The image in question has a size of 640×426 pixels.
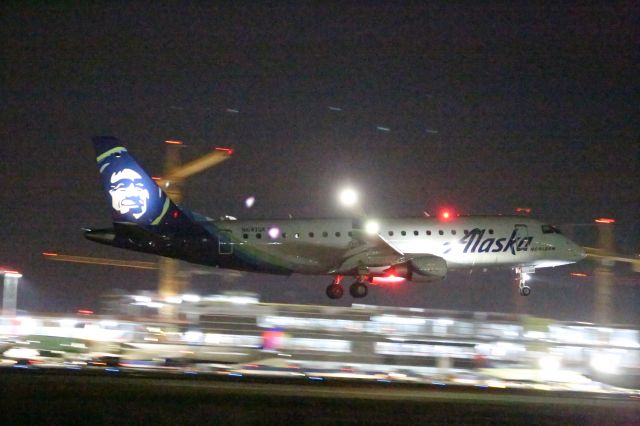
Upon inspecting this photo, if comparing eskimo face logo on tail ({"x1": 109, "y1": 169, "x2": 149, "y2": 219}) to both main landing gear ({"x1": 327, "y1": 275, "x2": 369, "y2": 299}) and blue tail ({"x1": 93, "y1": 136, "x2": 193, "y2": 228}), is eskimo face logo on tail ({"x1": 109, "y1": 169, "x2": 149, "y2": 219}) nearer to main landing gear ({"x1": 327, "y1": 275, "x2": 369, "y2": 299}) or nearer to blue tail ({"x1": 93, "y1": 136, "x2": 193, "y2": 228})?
blue tail ({"x1": 93, "y1": 136, "x2": 193, "y2": 228})

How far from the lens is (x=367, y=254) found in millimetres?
44469

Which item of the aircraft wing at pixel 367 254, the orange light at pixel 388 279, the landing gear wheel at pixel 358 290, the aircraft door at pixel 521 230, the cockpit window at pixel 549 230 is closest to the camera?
the aircraft wing at pixel 367 254

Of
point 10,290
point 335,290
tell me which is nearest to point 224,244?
point 335,290

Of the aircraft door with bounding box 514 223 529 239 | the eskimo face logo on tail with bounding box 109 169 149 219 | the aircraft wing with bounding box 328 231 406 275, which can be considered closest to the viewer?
the eskimo face logo on tail with bounding box 109 169 149 219

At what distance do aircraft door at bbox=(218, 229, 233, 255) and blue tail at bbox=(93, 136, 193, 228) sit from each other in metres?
1.75

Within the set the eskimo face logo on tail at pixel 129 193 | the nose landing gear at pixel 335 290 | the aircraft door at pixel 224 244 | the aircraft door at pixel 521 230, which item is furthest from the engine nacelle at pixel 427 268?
the eskimo face logo on tail at pixel 129 193

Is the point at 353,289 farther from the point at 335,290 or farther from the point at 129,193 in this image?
the point at 129,193

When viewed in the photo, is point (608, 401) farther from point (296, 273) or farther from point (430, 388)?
point (296, 273)

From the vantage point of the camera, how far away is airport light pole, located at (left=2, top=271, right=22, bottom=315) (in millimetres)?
63544

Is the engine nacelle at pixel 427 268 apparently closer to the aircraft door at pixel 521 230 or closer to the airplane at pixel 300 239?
the airplane at pixel 300 239

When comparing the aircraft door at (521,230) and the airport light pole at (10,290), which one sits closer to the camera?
the aircraft door at (521,230)

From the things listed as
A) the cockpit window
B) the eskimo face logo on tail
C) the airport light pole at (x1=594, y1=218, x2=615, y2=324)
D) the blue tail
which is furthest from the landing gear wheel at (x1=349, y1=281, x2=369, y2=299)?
the airport light pole at (x1=594, y1=218, x2=615, y2=324)

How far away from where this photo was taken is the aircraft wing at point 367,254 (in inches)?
1735

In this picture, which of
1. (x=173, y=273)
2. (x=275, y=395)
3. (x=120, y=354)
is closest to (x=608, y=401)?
(x=275, y=395)
